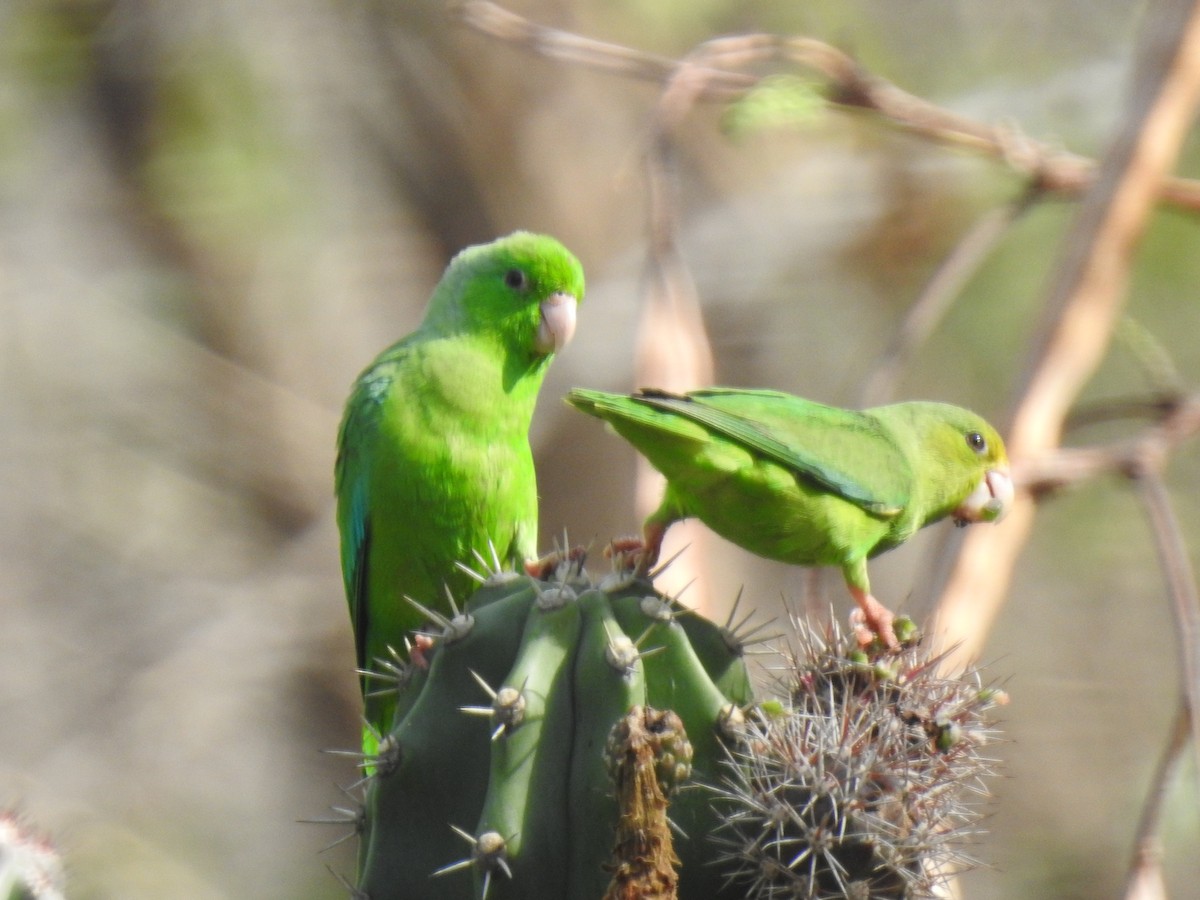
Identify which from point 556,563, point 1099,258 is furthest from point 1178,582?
point 556,563

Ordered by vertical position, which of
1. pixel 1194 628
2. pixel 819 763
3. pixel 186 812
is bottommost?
pixel 186 812

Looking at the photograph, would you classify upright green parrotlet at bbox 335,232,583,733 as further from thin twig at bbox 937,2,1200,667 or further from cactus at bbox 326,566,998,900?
cactus at bbox 326,566,998,900

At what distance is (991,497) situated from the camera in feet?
13.6

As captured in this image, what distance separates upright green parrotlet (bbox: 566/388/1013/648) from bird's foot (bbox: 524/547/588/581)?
19 cm

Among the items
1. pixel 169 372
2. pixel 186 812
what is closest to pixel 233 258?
pixel 169 372

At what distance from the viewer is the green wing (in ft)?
10.5

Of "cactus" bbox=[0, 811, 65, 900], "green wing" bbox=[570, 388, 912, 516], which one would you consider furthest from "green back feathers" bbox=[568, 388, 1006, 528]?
"cactus" bbox=[0, 811, 65, 900]

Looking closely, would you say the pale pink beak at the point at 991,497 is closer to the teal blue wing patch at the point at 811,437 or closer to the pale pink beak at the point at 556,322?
the teal blue wing patch at the point at 811,437

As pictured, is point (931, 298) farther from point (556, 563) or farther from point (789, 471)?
point (556, 563)

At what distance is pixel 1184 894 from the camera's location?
868 centimetres

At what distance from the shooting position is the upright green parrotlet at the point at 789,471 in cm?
322

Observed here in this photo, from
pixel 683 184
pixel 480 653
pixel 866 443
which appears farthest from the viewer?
pixel 683 184

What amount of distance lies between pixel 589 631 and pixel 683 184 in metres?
7.49

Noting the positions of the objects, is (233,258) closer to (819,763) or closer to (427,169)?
(427,169)
